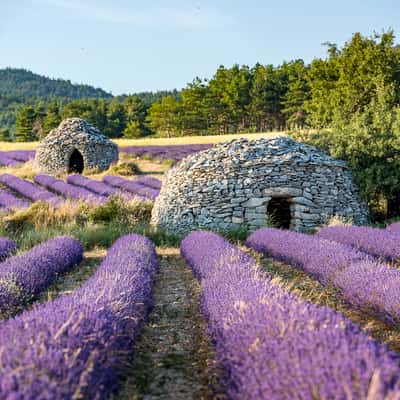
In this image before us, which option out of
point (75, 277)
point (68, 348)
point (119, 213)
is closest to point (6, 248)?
point (75, 277)

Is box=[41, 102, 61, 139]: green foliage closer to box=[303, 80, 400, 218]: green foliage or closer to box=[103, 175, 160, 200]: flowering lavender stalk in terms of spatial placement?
box=[103, 175, 160, 200]: flowering lavender stalk

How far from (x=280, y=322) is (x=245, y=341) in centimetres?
23

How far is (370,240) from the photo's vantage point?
691 centimetres

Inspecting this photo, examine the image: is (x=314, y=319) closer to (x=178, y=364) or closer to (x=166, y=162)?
(x=178, y=364)

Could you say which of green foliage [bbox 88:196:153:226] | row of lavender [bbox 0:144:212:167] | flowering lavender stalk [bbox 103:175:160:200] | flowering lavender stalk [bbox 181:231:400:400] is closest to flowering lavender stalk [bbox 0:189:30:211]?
green foliage [bbox 88:196:153:226]

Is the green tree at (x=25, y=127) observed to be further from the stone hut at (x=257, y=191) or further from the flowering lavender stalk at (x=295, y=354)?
the flowering lavender stalk at (x=295, y=354)

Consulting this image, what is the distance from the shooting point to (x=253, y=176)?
9656 millimetres

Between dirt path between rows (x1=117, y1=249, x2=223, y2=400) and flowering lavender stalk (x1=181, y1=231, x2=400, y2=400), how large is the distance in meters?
0.29

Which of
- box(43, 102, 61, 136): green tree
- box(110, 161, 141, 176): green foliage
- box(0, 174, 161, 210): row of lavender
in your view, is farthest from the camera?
box(43, 102, 61, 136): green tree

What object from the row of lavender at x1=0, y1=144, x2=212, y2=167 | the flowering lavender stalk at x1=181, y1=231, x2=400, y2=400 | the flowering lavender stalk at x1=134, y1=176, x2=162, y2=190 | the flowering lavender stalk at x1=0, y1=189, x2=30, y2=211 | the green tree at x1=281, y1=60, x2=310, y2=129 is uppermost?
the green tree at x1=281, y1=60, x2=310, y2=129

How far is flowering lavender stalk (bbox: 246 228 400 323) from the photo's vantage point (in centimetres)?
400

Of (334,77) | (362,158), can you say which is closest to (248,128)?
(334,77)

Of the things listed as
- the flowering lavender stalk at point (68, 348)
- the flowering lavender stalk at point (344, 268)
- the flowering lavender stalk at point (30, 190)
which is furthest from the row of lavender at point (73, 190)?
the flowering lavender stalk at point (68, 348)

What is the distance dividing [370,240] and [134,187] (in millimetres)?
10203
